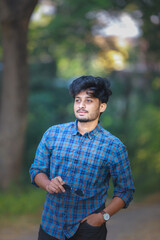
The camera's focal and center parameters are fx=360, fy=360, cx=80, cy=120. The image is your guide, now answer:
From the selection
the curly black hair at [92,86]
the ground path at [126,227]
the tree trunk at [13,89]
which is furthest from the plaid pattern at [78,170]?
the tree trunk at [13,89]

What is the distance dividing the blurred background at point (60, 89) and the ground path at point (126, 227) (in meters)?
0.07

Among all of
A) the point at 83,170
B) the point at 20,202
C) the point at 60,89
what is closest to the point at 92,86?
the point at 83,170

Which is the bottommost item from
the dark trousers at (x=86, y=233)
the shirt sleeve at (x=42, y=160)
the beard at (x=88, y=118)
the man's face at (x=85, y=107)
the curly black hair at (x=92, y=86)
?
the dark trousers at (x=86, y=233)

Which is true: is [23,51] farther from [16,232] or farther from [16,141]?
[16,232]

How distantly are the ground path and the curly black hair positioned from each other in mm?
3992

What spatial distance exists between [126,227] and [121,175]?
458cm

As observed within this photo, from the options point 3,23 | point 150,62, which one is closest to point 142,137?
point 150,62

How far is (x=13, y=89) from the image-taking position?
8.23 m

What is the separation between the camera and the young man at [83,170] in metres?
2.37

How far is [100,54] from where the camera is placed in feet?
47.1

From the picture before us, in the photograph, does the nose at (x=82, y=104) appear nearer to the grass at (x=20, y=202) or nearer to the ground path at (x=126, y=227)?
the ground path at (x=126, y=227)

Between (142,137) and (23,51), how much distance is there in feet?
17.3

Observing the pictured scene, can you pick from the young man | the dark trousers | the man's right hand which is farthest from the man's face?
the dark trousers

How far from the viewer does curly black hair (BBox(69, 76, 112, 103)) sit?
2355 mm
